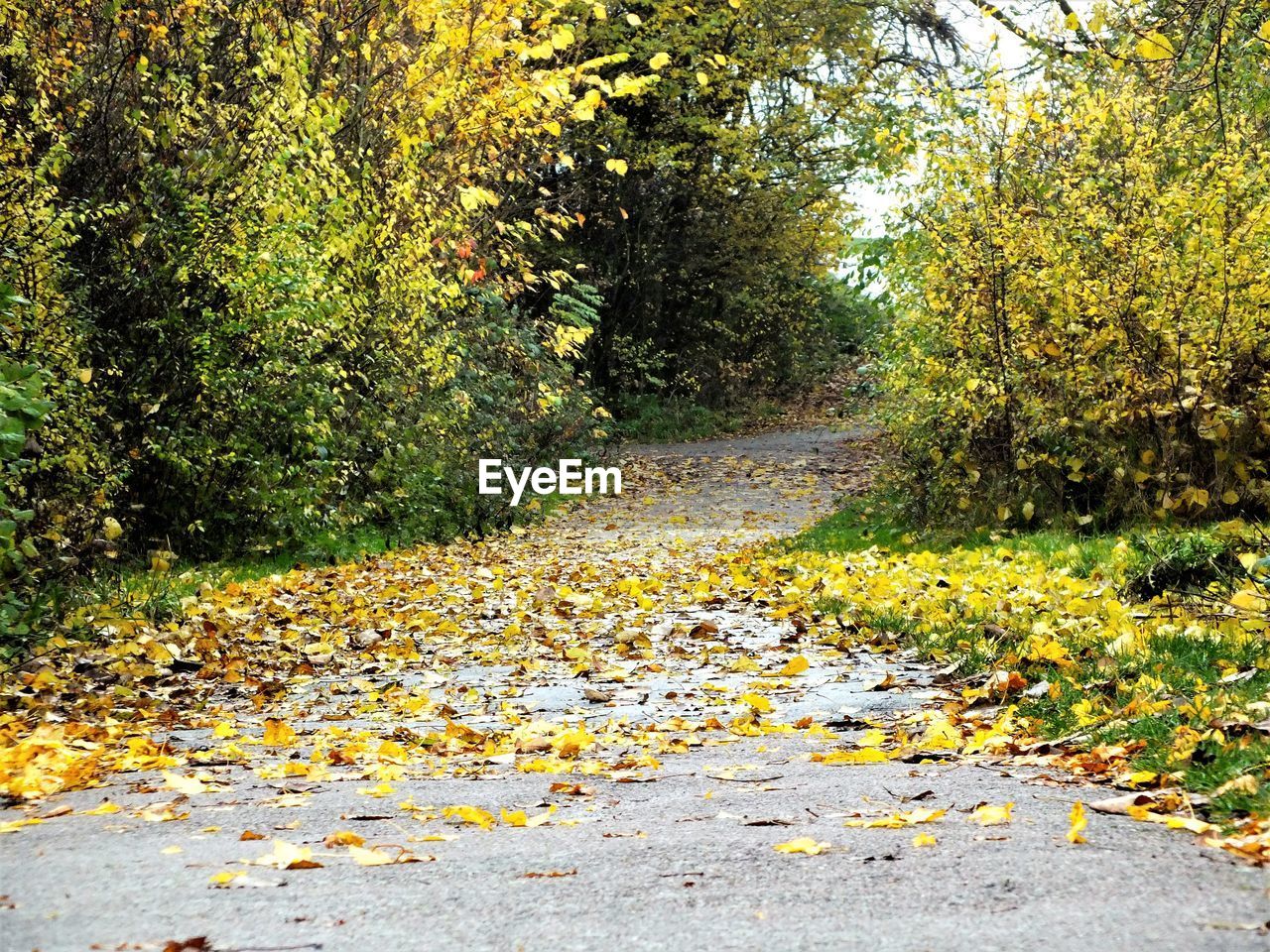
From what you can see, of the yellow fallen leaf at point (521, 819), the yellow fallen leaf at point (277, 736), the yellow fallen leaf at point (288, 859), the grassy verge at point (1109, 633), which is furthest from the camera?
the yellow fallen leaf at point (277, 736)

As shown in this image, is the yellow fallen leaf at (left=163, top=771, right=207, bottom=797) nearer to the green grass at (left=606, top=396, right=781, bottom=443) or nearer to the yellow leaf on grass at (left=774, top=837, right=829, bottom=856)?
the yellow leaf on grass at (left=774, top=837, right=829, bottom=856)

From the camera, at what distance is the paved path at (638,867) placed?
290 centimetres

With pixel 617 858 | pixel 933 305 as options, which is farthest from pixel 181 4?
pixel 617 858

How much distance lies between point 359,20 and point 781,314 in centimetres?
1571

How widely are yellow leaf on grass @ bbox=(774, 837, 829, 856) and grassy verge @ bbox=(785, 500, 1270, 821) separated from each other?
1039 millimetres

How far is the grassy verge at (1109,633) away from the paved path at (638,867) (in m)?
0.37

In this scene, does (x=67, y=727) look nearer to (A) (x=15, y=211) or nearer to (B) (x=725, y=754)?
(B) (x=725, y=754)

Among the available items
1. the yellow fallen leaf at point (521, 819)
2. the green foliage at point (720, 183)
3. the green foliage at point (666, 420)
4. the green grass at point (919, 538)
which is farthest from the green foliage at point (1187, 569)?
the green foliage at point (666, 420)

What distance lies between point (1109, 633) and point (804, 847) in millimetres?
3167

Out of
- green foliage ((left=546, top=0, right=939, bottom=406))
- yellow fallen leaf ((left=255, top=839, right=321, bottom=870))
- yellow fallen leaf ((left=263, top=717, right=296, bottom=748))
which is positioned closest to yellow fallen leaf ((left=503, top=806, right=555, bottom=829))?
yellow fallen leaf ((left=255, top=839, right=321, bottom=870))

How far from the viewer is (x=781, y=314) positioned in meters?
27.3

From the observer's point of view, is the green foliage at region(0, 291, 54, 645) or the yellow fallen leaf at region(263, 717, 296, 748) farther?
the green foliage at region(0, 291, 54, 645)

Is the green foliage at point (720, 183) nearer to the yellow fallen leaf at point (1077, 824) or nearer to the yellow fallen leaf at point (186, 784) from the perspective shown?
the yellow fallen leaf at point (186, 784)

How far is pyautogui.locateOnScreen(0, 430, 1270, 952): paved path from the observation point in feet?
9.52
